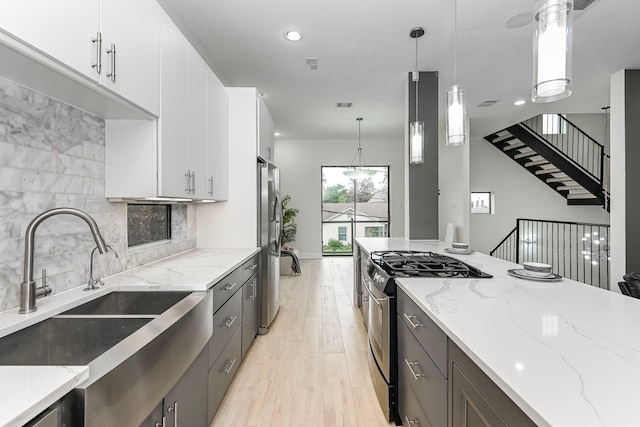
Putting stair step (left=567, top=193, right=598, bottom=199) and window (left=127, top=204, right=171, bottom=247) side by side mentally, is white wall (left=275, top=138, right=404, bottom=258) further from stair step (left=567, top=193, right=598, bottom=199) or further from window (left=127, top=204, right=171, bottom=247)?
window (left=127, top=204, right=171, bottom=247)

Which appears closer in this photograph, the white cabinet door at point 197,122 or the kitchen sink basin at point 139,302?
the kitchen sink basin at point 139,302

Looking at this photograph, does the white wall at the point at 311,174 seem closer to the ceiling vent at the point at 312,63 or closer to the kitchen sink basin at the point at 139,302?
the ceiling vent at the point at 312,63

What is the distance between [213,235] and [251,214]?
423 millimetres

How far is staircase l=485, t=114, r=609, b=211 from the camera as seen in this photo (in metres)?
6.31

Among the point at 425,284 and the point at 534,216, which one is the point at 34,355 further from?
the point at 534,216

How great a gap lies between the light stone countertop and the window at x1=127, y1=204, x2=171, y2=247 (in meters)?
0.20

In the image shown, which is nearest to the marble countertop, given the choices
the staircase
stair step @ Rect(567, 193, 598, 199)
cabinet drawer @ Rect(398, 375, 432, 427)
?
cabinet drawer @ Rect(398, 375, 432, 427)

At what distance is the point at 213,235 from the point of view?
3.11m

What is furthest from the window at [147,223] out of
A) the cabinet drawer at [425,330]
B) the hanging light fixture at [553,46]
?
the hanging light fixture at [553,46]

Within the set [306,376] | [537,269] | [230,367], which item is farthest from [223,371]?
[537,269]

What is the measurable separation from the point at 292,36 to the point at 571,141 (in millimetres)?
7045

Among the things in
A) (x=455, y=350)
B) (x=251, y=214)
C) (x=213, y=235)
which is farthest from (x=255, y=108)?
(x=455, y=350)

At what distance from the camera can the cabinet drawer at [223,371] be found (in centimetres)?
181

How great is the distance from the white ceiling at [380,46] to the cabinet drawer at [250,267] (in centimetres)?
206
